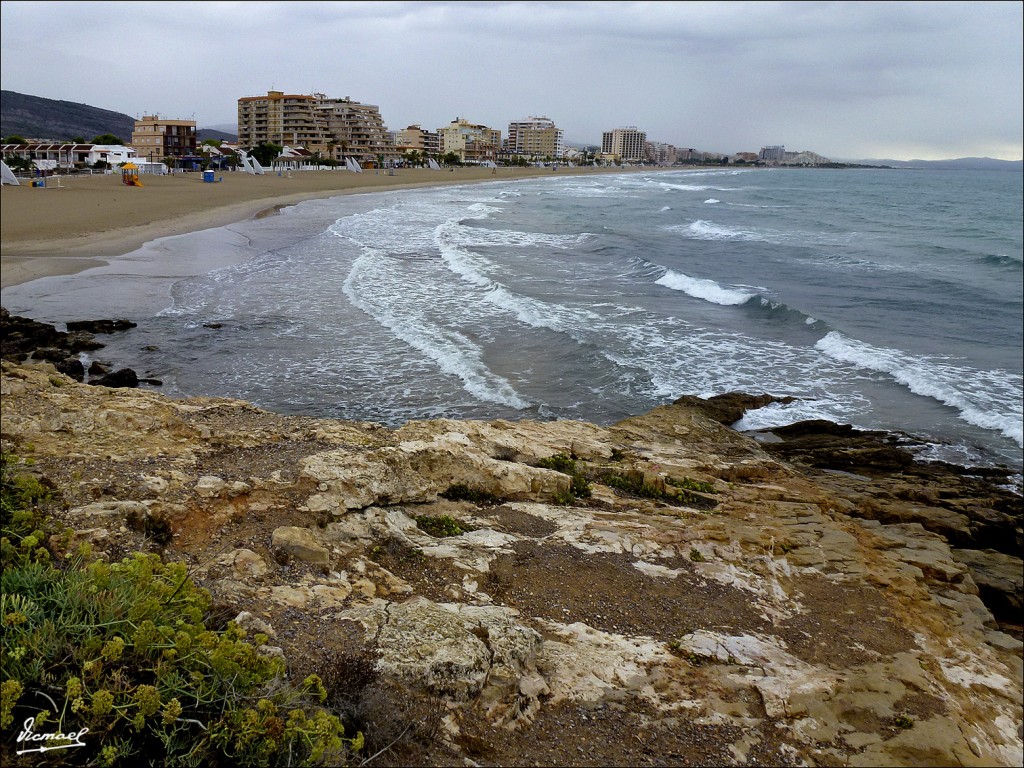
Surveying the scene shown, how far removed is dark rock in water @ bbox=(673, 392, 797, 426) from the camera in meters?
12.6

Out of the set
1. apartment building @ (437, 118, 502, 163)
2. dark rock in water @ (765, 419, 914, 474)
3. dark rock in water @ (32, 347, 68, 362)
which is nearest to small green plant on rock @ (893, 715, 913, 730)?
dark rock in water @ (765, 419, 914, 474)

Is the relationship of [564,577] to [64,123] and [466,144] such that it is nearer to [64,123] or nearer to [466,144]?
[64,123]

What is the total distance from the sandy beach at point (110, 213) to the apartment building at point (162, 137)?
3207cm

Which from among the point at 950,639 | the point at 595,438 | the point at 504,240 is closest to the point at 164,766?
the point at 950,639

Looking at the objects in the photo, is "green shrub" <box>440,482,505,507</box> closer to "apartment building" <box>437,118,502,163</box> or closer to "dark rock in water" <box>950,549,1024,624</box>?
"dark rock in water" <box>950,549,1024,624</box>

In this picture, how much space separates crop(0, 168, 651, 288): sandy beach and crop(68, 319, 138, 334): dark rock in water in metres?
1.66

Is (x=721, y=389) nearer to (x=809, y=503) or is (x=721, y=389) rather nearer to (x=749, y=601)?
(x=809, y=503)

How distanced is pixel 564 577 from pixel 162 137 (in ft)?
325

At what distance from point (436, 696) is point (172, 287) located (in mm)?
20454

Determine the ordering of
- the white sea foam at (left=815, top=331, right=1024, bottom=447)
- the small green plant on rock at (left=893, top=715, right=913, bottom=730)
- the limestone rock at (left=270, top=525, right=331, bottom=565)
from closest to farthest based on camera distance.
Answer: the small green plant on rock at (left=893, top=715, right=913, bottom=730), the limestone rock at (left=270, top=525, right=331, bottom=565), the white sea foam at (left=815, top=331, right=1024, bottom=447)

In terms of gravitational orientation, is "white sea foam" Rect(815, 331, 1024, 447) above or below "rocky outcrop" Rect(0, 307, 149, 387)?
below

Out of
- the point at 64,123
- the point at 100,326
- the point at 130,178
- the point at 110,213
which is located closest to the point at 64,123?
the point at 64,123

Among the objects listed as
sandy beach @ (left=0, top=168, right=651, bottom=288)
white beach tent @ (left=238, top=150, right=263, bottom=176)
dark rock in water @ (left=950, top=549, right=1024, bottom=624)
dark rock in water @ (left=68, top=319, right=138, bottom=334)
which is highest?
white beach tent @ (left=238, top=150, right=263, bottom=176)

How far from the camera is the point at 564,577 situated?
587 cm
